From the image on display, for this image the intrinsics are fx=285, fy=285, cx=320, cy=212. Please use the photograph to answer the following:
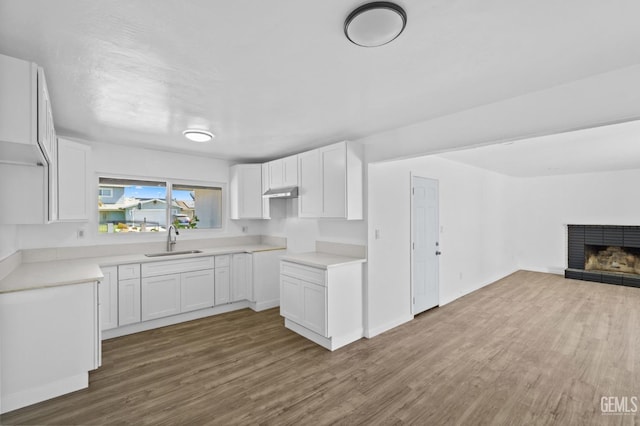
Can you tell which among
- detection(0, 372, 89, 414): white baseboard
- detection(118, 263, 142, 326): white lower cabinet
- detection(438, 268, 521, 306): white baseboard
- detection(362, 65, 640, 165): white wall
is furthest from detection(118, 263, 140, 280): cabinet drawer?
detection(438, 268, 521, 306): white baseboard

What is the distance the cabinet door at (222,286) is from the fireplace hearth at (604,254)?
755cm

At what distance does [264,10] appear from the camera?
138cm

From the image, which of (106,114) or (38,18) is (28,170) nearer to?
(106,114)

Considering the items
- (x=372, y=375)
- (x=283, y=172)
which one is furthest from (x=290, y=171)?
(x=372, y=375)

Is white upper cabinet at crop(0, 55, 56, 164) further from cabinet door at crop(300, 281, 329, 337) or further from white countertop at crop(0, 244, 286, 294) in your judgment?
cabinet door at crop(300, 281, 329, 337)

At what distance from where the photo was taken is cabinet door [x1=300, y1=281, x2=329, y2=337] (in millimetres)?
3246

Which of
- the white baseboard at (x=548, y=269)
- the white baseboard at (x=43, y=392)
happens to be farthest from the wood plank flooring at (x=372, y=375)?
the white baseboard at (x=548, y=269)

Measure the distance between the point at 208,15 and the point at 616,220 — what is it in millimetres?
8595

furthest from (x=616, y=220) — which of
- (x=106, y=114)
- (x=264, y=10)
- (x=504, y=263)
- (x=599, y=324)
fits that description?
(x=106, y=114)

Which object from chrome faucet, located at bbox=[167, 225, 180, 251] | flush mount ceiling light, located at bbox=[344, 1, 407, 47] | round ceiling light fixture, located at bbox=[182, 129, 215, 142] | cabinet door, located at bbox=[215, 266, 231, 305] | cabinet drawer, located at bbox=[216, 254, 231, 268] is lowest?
cabinet door, located at bbox=[215, 266, 231, 305]

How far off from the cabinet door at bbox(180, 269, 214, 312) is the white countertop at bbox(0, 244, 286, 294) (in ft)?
1.00

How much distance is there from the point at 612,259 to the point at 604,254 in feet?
0.53

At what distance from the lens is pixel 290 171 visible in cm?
422

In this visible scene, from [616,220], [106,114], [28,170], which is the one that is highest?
[106,114]
